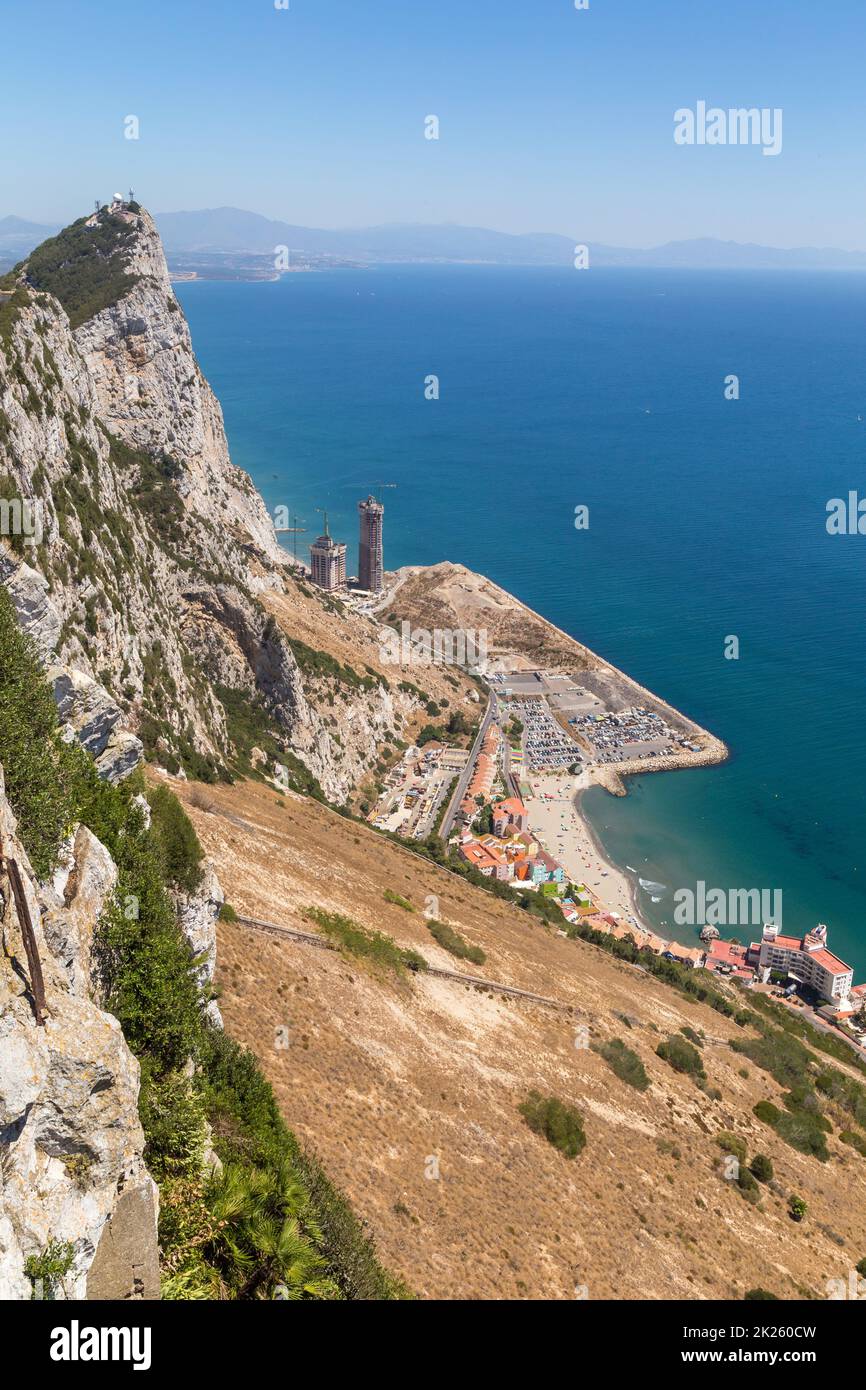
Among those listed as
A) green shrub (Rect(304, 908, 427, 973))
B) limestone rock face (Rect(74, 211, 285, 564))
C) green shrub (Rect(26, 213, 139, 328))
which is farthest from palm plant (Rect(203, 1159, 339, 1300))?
green shrub (Rect(26, 213, 139, 328))

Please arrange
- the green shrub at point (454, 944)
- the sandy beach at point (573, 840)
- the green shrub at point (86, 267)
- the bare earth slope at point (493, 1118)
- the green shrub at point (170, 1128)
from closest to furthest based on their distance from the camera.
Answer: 1. the green shrub at point (170, 1128)
2. the bare earth slope at point (493, 1118)
3. the green shrub at point (454, 944)
4. the green shrub at point (86, 267)
5. the sandy beach at point (573, 840)

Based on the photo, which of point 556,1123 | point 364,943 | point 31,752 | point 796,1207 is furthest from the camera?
point 364,943

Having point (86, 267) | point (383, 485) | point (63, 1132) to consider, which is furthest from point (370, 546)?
point (63, 1132)

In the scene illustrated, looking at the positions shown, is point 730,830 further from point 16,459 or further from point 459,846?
point 16,459

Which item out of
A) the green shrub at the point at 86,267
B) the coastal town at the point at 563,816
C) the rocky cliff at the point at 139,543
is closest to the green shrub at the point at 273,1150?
the rocky cliff at the point at 139,543

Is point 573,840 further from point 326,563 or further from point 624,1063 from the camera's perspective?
point 326,563

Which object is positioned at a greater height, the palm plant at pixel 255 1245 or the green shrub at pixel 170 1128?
the green shrub at pixel 170 1128

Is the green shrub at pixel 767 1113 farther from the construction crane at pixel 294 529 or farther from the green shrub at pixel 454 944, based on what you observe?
the construction crane at pixel 294 529

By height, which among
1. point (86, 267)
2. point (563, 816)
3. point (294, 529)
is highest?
point (86, 267)
